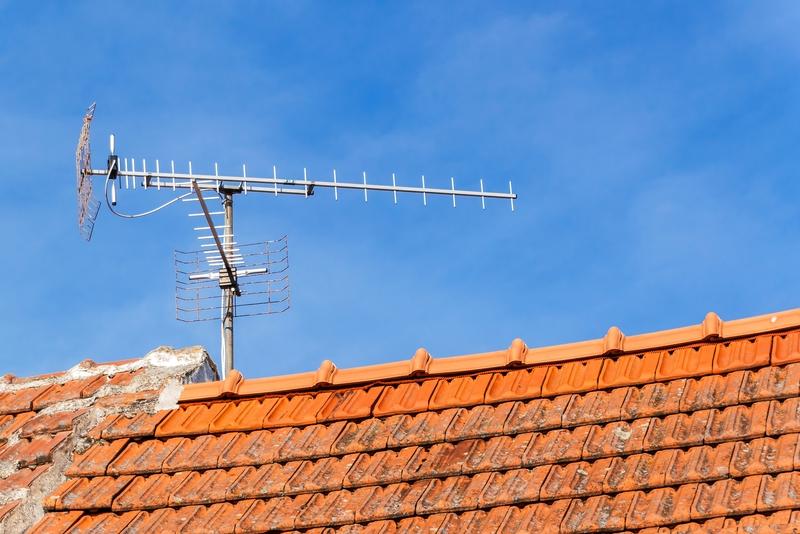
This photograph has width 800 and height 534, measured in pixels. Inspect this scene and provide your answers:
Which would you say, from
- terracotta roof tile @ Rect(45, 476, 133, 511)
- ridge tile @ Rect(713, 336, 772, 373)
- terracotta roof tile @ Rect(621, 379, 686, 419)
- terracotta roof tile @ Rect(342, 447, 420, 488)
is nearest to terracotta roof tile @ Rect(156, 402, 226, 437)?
terracotta roof tile @ Rect(45, 476, 133, 511)

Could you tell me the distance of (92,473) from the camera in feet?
20.6

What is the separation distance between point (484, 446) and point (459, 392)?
1.86 feet

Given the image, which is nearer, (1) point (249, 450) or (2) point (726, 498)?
(2) point (726, 498)

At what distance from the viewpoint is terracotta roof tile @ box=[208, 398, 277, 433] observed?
21.5ft


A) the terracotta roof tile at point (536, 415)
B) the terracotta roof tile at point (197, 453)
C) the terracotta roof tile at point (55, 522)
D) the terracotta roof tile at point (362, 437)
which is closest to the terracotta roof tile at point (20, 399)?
the terracotta roof tile at point (197, 453)

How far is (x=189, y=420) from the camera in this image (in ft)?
22.0

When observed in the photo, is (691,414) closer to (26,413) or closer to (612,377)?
(612,377)

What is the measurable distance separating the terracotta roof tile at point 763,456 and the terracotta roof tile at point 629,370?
2.78 ft

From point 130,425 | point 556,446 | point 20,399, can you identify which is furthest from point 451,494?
point 20,399

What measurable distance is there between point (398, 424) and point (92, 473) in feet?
4.86

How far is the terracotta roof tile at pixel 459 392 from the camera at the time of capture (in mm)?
6314

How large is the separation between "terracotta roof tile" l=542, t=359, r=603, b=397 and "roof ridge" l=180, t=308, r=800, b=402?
5 cm

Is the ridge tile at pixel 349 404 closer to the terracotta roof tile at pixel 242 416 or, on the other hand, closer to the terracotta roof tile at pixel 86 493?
the terracotta roof tile at pixel 242 416

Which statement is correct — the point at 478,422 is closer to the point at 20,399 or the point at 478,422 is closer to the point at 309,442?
the point at 309,442
